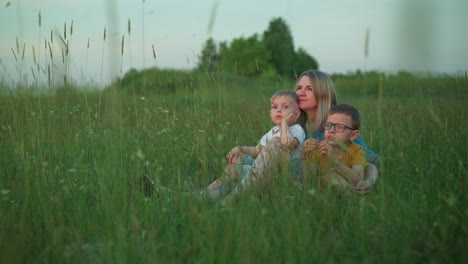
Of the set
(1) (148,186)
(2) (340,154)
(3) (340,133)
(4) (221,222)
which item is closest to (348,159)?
(2) (340,154)

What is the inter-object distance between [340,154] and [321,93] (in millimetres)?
724

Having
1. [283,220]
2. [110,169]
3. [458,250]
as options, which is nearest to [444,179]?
[458,250]

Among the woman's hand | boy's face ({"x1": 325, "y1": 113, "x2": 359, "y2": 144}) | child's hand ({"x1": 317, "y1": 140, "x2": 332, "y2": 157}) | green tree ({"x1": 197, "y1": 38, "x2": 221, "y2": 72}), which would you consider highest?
green tree ({"x1": 197, "y1": 38, "x2": 221, "y2": 72})

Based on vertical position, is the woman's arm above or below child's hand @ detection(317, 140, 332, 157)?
below

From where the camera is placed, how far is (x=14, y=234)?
2.05m

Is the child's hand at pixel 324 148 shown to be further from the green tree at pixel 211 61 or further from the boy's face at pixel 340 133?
the green tree at pixel 211 61

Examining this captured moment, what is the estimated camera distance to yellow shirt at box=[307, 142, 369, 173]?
3.03 meters

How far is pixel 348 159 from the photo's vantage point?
316cm

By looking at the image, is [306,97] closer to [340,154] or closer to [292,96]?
[292,96]

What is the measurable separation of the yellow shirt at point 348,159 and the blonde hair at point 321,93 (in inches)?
18.2

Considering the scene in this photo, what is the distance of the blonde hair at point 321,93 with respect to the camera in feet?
11.9

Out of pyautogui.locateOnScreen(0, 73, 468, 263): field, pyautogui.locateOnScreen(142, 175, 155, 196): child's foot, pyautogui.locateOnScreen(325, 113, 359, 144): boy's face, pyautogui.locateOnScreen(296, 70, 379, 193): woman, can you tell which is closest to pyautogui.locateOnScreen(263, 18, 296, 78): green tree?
pyautogui.locateOnScreen(296, 70, 379, 193): woman

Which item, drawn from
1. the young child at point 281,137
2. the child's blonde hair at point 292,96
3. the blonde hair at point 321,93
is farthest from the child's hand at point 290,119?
the blonde hair at point 321,93

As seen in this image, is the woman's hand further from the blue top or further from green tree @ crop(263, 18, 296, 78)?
green tree @ crop(263, 18, 296, 78)
